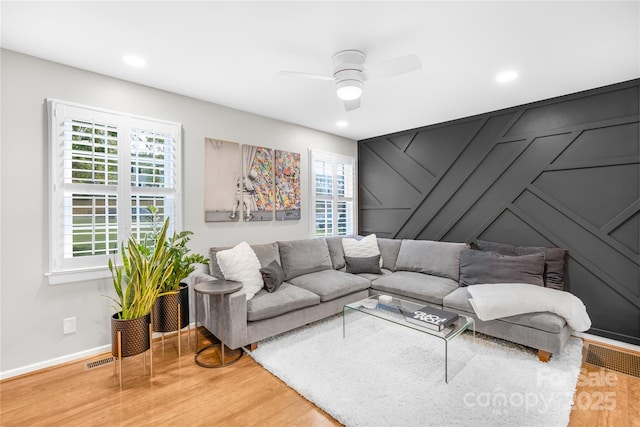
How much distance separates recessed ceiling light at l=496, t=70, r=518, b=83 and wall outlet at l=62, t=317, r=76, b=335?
450cm

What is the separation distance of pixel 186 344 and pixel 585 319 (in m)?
3.76

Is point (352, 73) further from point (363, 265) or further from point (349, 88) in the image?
point (363, 265)

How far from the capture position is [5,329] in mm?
2301

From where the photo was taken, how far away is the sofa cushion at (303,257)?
12.1ft

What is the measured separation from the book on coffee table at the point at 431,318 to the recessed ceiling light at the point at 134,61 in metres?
3.21

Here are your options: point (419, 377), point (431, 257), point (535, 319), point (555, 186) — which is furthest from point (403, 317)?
point (555, 186)

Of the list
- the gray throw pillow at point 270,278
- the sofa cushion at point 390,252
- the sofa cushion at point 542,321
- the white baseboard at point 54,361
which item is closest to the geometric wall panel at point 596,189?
the sofa cushion at point 542,321

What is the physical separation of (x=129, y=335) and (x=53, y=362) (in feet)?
2.80

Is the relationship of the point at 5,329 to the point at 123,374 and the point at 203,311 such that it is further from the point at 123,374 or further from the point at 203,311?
the point at 203,311

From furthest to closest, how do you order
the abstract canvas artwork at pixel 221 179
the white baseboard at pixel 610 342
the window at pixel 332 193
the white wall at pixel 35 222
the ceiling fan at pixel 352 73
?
the window at pixel 332 193 → the abstract canvas artwork at pixel 221 179 → the white baseboard at pixel 610 342 → the white wall at pixel 35 222 → the ceiling fan at pixel 352 73

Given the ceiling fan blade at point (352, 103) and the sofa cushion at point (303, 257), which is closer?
the ceiling fan blade at point (352, 103)

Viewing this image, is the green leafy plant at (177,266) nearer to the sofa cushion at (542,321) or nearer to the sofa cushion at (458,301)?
the sofa cushion at (458,301)

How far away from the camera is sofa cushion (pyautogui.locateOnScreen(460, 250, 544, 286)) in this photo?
119 inches

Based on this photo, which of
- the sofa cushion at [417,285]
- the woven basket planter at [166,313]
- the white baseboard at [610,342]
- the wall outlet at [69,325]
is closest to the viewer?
the wall outlet at [69,325]
